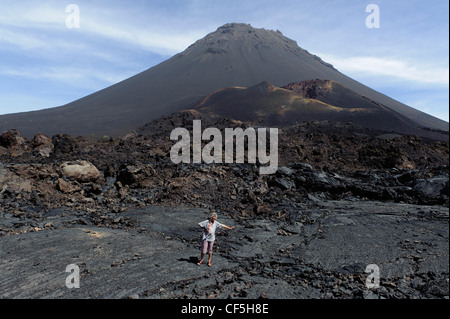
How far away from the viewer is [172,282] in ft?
16.7

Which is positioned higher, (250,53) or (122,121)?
(250,53)

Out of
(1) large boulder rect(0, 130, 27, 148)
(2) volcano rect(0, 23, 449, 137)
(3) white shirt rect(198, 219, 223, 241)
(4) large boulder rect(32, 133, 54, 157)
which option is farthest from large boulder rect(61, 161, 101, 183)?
(2) volcano rect(0, 23, 449, 137)

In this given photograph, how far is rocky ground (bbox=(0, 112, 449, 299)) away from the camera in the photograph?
5.29m

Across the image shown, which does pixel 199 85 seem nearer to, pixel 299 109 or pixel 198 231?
pixel 299 109

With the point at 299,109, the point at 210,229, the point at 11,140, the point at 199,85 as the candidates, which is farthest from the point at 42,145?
the point at 199,85

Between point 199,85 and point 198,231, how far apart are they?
2279 inches

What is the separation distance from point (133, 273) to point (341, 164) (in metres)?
17.2

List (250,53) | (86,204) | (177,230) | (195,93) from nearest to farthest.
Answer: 1. (177,230)
2. (86,204)
3. (195,93)
4. (250,53)

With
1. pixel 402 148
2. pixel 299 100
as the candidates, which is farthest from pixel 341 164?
pixel 299 100

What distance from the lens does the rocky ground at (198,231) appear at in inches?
208

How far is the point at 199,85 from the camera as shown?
6369 cm

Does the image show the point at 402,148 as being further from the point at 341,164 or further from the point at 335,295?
the point at 335,295

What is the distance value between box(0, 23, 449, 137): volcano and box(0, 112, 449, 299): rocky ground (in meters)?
25.2

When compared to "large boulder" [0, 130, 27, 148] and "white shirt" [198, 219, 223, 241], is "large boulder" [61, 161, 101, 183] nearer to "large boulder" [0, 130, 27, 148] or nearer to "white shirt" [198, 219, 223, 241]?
"large boulder" [0, 130, 27, 148]
